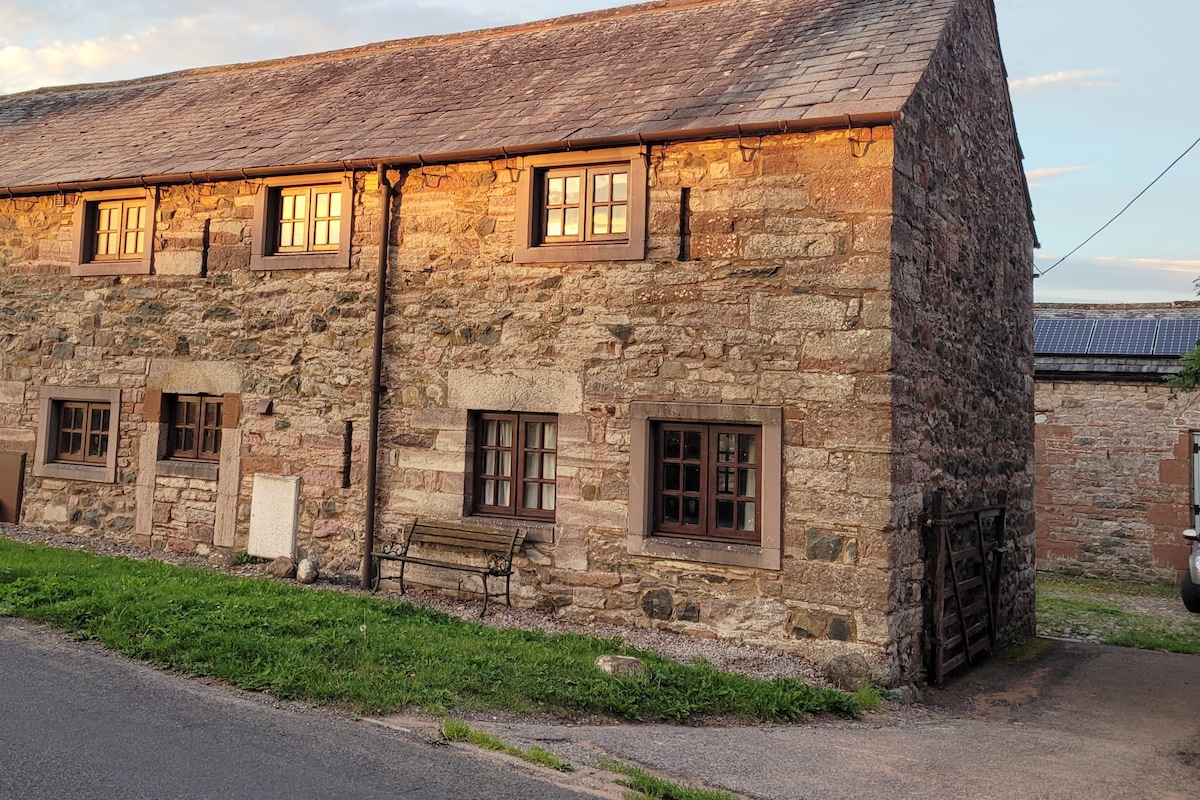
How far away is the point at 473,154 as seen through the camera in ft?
29.8

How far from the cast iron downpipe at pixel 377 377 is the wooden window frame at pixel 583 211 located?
58.7 inches

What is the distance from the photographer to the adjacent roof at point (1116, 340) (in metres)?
15.5

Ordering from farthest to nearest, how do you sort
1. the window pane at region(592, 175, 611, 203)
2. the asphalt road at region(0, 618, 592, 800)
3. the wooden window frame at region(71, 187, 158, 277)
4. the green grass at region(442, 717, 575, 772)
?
the wooden window frame at region(71, 187, 158, 277), the window pane at region(592, 175, 611, 203), the green grass at region(442, 717, 575, 772), the asphalt road at region(0, 618, 592, 800)

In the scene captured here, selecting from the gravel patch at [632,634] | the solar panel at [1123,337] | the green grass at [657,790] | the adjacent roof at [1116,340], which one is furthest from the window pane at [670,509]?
the solar panel at [1123,337]

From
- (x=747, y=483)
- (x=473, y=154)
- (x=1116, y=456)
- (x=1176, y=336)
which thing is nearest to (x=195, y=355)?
(x=473, y=154)

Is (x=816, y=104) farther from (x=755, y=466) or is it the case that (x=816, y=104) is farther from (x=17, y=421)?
(x=17, y=421)

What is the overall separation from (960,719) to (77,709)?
19.6 ft

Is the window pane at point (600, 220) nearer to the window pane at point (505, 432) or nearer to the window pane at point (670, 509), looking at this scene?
the window pane at point (505, 432)

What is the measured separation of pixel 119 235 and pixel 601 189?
6.33 meters

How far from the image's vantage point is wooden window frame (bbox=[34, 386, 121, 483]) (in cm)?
1102

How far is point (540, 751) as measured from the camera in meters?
4.91

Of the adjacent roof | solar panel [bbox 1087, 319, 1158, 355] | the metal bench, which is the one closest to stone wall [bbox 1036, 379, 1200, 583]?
the adjacent roof

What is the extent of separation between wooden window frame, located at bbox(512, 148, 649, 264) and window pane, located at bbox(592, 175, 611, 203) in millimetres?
42

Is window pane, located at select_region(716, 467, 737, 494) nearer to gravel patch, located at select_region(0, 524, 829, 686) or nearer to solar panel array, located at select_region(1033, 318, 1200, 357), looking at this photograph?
gravel patch, located at select_region(0, 524, 829, 686)
